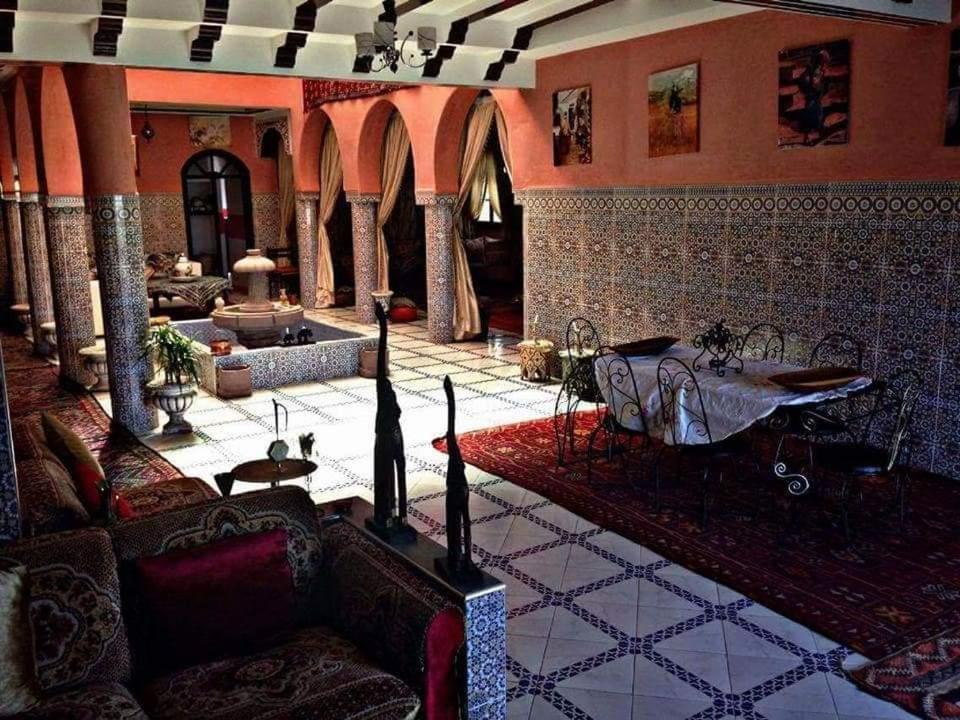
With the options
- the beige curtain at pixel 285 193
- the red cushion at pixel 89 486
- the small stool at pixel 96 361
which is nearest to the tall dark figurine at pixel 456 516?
the red cushion at pixel 89 486

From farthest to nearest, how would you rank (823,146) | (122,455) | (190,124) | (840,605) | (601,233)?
1. (190,124)
2. (601,233)
3. (122,455)
4. (823,146)
5. (840,605)

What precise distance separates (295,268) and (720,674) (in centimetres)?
1420

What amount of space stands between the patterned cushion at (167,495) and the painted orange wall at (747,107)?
4797 millimetres

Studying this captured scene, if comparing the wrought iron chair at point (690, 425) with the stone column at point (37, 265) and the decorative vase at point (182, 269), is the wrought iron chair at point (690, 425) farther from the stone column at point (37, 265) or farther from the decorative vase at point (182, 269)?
the decorative vase at point (182, 269)

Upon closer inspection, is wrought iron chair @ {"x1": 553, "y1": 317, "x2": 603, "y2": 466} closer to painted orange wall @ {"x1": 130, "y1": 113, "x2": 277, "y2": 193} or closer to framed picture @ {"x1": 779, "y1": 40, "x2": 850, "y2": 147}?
framed picture @ {"x1": 779, "y1": 40, "x2": 850, "y2": 147}

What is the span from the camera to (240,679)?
2852 mm

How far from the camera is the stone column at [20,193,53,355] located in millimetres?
10945

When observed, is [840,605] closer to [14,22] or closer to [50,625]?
[50,625]

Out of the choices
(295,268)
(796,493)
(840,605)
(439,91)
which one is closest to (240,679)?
(840,605)

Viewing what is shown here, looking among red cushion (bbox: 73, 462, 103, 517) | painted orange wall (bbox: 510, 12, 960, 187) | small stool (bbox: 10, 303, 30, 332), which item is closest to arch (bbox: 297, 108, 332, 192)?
small stool (bbox: 10, 303, 30, 332)

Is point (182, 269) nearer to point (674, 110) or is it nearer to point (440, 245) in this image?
point (440, 245)

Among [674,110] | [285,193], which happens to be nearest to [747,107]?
[674,110]

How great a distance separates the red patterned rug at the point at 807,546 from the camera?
4.20 metres

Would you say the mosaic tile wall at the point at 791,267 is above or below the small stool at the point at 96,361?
above
